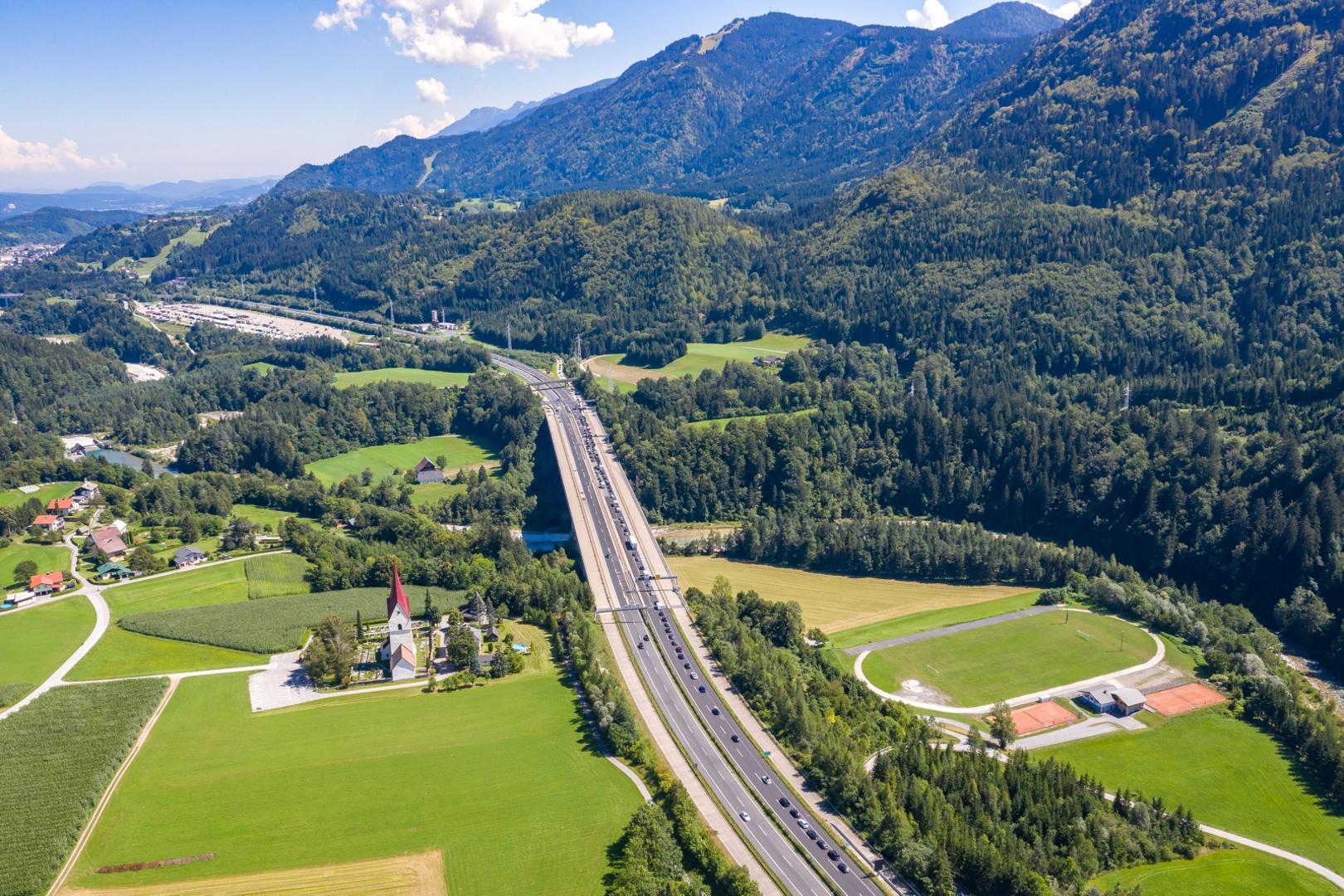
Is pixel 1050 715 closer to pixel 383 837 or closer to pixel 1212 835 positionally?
pixel 1212 835

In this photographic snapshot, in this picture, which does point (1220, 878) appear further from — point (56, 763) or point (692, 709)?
point (56, 763)

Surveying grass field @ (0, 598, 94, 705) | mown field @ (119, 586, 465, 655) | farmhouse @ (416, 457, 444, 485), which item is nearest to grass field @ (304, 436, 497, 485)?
farmhouse @ (416, 457, 444, 485)

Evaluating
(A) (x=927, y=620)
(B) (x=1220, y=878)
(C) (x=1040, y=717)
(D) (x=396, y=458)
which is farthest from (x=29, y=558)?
(B) (x=1220, y=878)

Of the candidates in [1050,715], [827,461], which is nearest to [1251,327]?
[827,461]

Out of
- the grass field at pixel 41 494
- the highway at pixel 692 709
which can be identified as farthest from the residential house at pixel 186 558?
the highway at pixel 692 709

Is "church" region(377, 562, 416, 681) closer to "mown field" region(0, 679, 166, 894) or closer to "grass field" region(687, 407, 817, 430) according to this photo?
"mown field" region(0, 679, 166, 894)

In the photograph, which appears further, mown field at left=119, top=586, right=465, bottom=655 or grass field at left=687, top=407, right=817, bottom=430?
grass field at left=687, top=407, right=817, bottom=430
